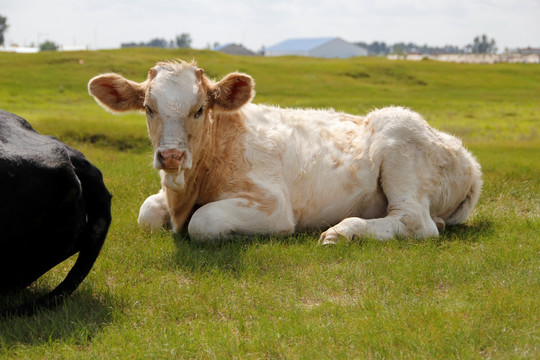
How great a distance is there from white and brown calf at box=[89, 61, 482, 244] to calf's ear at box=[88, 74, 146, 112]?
1 cm

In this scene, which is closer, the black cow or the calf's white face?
the black cow

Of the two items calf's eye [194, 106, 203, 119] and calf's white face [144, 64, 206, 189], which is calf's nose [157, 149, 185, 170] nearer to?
calf's white face [144, 64, 206, 189]

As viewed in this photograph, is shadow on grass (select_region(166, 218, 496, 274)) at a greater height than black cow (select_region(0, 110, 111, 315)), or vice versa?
black cow (select_region(0, 110, 111, 315))

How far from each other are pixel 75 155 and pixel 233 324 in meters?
2.10

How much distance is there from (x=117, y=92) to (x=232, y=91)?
146 cm

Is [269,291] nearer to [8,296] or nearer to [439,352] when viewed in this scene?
[439,352]

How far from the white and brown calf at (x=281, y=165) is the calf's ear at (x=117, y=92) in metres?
0.01

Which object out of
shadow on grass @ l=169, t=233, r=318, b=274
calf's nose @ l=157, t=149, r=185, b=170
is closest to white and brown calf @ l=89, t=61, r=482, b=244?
calf's nose @ l=157, t=149, r=185, b=170

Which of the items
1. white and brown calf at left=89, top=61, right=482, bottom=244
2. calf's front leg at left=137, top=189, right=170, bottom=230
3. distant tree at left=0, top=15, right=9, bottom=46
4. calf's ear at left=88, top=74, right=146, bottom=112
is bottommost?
calf's front leg at left=137, top=189, right=170, bottom=230

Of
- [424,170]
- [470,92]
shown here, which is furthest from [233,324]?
[470,92]

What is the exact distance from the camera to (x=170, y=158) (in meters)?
6.95

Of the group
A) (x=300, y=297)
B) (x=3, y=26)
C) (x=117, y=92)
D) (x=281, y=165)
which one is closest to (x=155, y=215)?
(x=117, y=92)

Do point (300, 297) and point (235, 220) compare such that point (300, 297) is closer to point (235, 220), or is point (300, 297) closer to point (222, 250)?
point (222, 250)

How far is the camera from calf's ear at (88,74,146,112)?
788 cm
